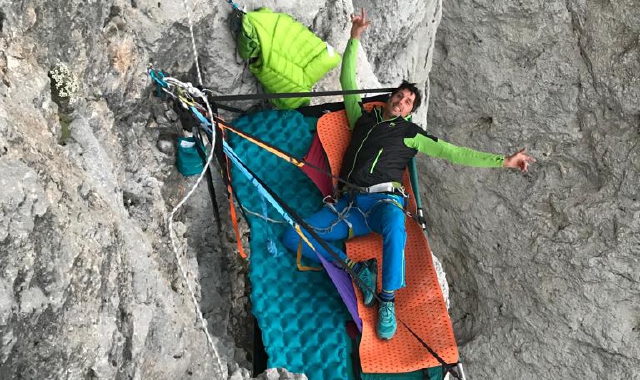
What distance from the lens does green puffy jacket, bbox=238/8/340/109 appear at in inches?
119

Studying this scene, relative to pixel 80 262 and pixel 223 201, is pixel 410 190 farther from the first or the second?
pixel 80 262

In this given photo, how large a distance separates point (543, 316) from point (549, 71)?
2204 mm

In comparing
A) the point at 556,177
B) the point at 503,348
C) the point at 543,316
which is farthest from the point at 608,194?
the point at 503,348

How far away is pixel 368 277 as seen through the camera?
2.87 m

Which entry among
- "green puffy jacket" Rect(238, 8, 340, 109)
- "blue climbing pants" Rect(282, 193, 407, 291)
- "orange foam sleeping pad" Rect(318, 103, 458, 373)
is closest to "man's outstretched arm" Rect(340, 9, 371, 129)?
"orange foam sleeping pad" Rect(318, 103, 458, 373)

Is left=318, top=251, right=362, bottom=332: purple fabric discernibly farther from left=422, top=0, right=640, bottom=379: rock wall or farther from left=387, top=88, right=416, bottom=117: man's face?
left=422, top=0, right=640, bottom=379: rock wall

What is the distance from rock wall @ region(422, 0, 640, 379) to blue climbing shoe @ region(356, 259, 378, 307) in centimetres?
269

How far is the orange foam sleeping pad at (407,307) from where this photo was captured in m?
2.70

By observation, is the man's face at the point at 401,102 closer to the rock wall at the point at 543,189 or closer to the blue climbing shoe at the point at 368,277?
the blue climbing shoe at the point at 368,277

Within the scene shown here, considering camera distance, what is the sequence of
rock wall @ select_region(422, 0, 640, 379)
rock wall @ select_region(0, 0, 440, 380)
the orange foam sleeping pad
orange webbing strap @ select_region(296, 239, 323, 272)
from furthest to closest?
1. rock wall @ select_region(422, 0, 640, 379)
2. orange webbing strap @ select_region(296, 239, 323, 272)
3. the orange foam sleeping pad
4. rock wall @ select_region(0, 0, 440, 380)

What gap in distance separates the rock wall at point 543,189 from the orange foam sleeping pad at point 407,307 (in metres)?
2.38

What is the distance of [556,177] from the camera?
5.04 meters

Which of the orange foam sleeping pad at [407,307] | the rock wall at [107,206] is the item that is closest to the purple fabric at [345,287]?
the orange foam sleeping pad at [407,307]

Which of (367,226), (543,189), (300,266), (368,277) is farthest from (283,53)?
(543,189)
